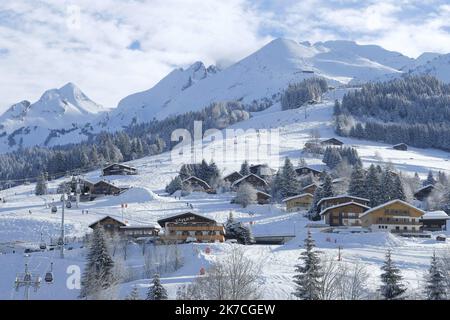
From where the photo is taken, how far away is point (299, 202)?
285 feet

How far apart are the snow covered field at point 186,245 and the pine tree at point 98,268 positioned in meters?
1.41

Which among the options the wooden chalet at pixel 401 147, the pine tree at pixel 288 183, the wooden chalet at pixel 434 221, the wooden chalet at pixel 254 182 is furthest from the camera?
the wooden chalet at pixel 401 147

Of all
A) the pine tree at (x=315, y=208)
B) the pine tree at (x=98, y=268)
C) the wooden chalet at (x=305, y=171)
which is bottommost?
the pine tree at (x=98, y=268)

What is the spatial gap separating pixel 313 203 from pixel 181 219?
20.9m

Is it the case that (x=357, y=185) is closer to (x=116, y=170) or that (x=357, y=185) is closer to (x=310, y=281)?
(x=116, y=170)

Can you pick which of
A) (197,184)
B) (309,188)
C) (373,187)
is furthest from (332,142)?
(373,187)

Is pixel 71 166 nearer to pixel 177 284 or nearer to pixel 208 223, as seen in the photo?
pixel 208 223

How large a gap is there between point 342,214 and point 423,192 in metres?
26.1

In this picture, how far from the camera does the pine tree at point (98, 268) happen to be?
132 feet

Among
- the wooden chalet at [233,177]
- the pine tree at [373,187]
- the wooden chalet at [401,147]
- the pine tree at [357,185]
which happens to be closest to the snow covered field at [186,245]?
the wooden chalet at [233,177]

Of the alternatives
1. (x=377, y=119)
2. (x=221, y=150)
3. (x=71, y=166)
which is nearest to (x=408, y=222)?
(x=221, y=150)

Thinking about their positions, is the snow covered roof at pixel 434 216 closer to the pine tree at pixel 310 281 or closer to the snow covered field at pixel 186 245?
the snow covered field at pixel 186 245

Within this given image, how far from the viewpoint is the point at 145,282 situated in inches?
1571

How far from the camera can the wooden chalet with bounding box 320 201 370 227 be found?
72.6m
